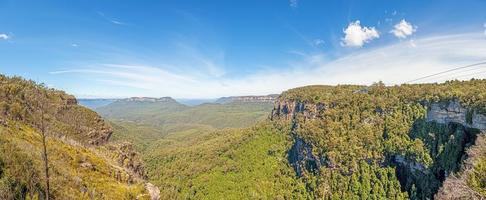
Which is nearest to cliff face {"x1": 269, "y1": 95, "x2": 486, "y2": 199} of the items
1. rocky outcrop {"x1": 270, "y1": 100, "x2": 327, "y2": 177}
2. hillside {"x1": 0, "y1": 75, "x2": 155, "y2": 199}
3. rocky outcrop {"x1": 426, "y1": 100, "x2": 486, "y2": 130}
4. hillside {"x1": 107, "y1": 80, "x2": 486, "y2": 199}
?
rocky outcrop {"x1": 426, "y1": 100, "x2": 486, "y2": 130}

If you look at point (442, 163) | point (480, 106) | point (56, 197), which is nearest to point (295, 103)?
point (442, 163)

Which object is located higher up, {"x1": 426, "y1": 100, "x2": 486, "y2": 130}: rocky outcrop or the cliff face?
{"x1": 426, "y1": 100, "x2": 486, "y2": 130}: rocky outcrop

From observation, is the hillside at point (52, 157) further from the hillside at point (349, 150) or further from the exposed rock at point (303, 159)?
the exposed rock at point (303, 159)

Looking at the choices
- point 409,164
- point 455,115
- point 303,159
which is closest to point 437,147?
point 455,115

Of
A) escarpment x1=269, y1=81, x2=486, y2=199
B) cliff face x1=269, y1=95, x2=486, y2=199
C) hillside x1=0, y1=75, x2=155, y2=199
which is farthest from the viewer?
escarpment x1=269, y1=81, x2=486, y2=199

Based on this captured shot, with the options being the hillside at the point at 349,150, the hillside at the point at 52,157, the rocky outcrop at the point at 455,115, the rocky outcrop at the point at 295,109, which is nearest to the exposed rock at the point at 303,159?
the hillside at the point at 349,150

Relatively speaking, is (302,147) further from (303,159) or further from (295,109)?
(295,109)

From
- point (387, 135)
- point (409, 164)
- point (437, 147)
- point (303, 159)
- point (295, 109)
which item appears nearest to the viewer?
point (437, 147)

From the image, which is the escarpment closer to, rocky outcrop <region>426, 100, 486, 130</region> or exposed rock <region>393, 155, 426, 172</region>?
rocky outcrop <region>426, 100, 486, 130</region>
